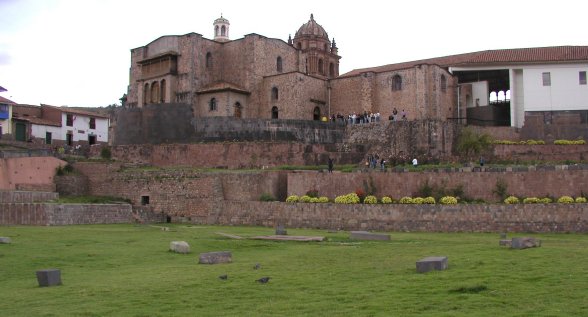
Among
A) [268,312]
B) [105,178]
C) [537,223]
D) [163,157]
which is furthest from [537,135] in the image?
[268,312]

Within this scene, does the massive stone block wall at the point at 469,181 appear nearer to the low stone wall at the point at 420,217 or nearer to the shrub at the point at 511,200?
the shrub at the point at 511,200

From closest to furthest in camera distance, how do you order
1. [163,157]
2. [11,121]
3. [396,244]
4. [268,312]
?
[268,312]
[396,244]
[163,157]
[11,121]

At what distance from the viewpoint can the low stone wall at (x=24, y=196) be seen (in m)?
27.0

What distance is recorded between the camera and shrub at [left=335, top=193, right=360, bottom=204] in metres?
27.1

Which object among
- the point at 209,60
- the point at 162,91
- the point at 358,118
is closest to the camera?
the point at 358,118

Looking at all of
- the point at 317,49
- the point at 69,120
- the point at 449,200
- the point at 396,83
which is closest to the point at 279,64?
the point at 396,83

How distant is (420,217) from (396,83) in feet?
69.9

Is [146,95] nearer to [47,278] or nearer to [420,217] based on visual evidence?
[420,217]

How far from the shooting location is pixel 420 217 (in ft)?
82.4

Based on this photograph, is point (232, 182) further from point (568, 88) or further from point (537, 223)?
point (568, 88)

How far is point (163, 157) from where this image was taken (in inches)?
1531

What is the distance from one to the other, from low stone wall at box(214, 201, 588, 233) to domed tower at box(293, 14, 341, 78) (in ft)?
120

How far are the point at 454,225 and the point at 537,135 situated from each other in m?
17.5

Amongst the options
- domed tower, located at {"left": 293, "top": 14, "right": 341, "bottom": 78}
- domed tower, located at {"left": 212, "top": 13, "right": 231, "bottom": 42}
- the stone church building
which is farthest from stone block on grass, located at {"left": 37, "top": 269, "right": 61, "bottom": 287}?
domed tower, located at {"left": 293, "top": 14, "right": 341, "bottom": 78}
